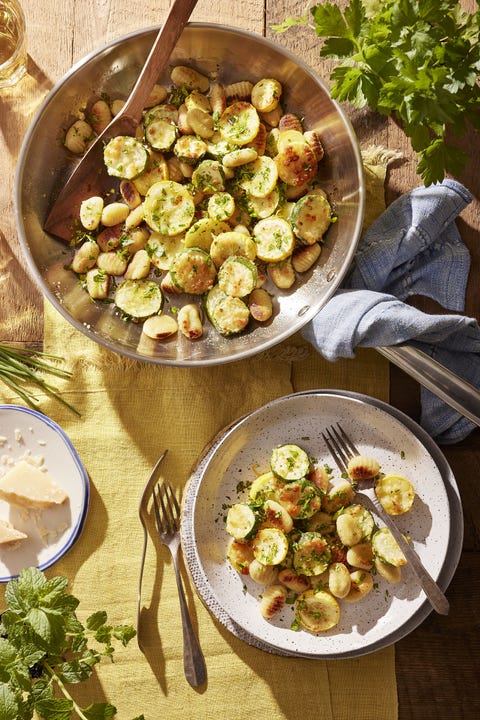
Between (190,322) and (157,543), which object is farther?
(157,543)

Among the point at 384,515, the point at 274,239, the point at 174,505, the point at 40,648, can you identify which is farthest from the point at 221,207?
the point at 40,648

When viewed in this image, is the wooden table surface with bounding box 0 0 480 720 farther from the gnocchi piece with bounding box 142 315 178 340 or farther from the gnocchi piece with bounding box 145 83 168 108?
the gnocchi piece with bounding box 142 315 178 340

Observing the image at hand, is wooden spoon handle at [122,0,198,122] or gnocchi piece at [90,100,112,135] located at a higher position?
wooden spoon handle at [122,0,198,122]

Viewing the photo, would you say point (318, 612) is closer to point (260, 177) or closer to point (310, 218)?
point (310, 218)

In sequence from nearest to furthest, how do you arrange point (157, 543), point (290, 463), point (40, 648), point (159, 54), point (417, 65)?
1. point (417, 65)
2. point (40, 648)
3. point (159, 54)
4. point (290, 463)
5. point (157, 543)

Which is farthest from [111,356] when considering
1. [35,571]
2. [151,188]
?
[35,571]

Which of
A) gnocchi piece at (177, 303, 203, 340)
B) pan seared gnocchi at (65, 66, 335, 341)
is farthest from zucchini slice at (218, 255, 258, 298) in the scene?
gnocchi piece at (177, 303, 203, 340)

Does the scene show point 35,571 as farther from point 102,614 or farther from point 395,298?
point 395,298
